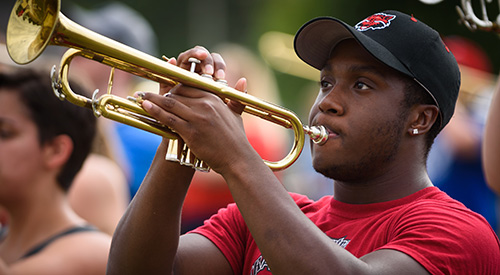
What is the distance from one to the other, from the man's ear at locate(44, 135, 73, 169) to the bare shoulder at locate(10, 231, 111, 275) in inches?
16.2

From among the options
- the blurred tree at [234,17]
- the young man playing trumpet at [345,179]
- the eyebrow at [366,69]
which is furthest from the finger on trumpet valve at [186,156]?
the blurred tree at [234,17]

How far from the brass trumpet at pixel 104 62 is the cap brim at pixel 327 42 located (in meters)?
0.35

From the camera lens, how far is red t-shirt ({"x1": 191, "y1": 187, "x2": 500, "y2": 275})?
7.38 feet

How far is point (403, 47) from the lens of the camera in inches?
102

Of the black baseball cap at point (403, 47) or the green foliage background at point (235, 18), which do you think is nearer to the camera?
the black baseball cap at point (403, 47)

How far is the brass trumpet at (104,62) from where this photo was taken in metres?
2.26

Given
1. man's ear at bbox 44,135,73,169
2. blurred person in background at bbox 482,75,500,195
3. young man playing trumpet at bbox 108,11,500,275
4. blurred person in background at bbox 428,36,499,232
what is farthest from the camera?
blurred person in background at bbox 428,36,499,232

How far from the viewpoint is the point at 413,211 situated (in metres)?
2.39

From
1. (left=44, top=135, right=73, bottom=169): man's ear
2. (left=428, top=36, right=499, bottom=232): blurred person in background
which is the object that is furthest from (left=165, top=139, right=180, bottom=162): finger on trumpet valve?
(left=428, top=36, right=499, bottom=232): blurred person in background

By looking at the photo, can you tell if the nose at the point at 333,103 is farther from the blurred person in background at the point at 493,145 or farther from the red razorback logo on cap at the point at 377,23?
the blurred person in background at the point at 493,145

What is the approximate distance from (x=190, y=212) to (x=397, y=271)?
317 centimetres

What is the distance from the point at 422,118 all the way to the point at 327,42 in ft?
1.50

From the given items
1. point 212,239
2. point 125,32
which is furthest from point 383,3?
point 212,239

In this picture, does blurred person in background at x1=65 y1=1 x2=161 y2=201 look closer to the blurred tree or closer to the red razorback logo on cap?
the red razorback logo on cap
